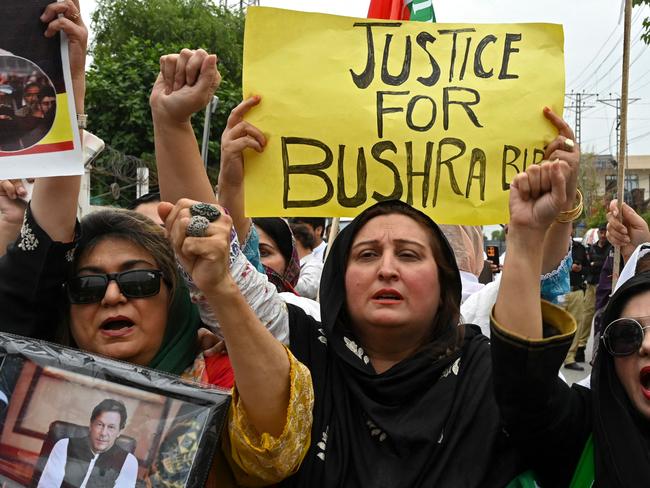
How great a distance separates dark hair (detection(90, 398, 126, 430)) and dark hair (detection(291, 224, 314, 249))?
420 centimetres

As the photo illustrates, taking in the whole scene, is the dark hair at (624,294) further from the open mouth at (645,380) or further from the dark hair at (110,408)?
the dark hair at (110,408)

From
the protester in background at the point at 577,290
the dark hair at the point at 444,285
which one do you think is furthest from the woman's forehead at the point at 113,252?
the protester in background at the point at 577,290

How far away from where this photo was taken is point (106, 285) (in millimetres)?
1862

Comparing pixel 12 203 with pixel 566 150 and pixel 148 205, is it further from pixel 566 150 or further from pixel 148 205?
pixel 566 150

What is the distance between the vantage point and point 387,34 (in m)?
2.46

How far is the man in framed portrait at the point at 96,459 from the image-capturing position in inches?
59.8

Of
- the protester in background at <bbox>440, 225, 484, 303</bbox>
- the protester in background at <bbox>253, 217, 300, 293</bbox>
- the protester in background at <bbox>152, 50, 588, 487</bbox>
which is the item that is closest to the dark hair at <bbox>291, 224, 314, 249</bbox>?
the protester in background at <bbox>253, 217, 300, 293</bbox>

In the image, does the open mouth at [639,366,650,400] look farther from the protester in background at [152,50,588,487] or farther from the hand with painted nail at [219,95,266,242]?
the hand with painted nail at [219,95,266,242]

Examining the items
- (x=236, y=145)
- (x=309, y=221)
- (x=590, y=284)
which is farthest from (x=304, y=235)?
(x=590, y=284)

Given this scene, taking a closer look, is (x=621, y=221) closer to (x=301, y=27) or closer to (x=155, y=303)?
(x=301, y=27)

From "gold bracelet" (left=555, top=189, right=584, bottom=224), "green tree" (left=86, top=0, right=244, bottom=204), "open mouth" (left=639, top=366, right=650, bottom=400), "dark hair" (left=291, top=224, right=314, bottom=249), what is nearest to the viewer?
"open mouth" (left=639, top=366, right=650, bottom=400)

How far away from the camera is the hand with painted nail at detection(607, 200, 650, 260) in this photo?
2752 millimetres

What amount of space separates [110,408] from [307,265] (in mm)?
3736

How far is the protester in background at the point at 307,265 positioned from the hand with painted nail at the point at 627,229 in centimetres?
194
